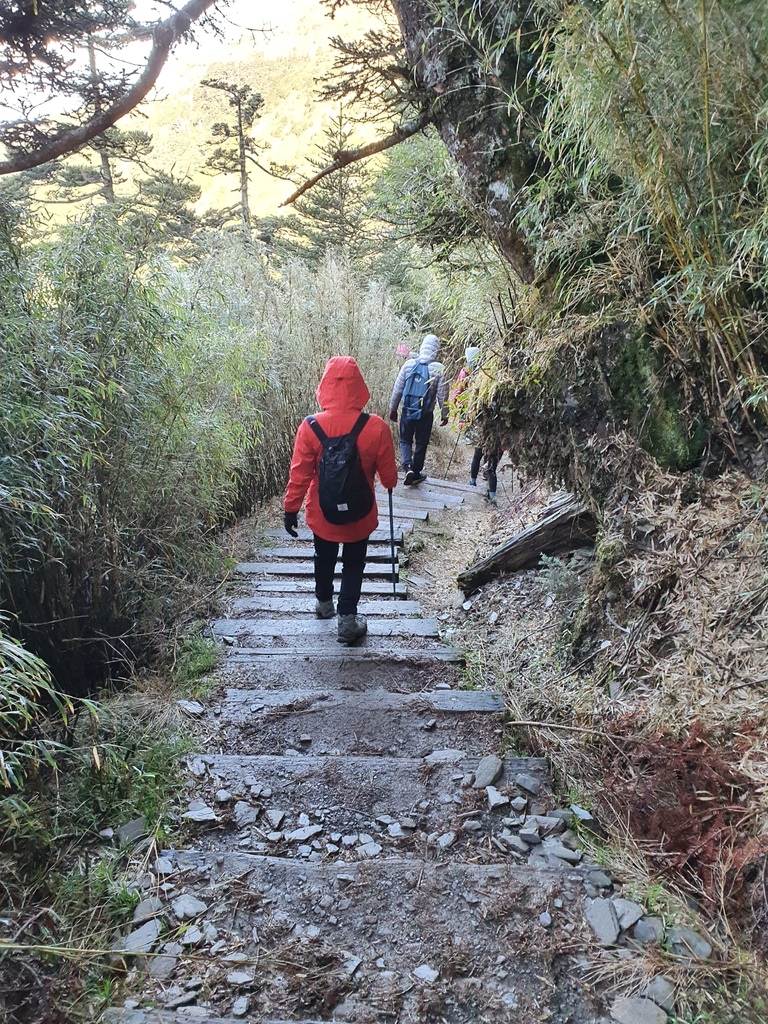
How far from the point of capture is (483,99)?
303 centimetres

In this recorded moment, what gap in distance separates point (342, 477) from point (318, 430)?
0.98ft

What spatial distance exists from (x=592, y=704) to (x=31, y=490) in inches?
89.5

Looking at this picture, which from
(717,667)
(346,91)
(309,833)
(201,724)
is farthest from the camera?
(346,91)

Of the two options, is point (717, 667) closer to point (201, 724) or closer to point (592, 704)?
point (592, 704)

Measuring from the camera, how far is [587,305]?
111 inches

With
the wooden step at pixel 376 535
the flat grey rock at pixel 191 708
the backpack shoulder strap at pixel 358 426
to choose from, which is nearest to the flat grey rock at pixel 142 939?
the flat grey rock at pixel 191 708

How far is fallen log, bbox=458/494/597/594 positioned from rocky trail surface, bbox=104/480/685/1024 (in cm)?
129

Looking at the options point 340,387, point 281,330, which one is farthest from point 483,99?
point 281,330

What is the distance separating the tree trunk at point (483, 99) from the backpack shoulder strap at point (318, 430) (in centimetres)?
136

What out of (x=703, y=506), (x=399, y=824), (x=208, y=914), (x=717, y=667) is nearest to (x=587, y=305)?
(x=703, y=506)

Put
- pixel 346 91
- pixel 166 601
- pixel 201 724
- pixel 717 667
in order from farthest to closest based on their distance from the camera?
pixel 346 91 → pixel 166 601 → pixel 201 724 → pixel 717 667

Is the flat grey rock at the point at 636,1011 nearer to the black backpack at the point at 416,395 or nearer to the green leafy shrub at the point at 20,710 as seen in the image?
the green leafy shrub at the point at 20,710

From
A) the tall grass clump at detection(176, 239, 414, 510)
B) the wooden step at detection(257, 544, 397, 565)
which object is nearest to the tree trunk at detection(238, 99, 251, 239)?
the tall grass clump at detection(176, 239, 414, 510)

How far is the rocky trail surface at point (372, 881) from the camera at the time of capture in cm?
150
